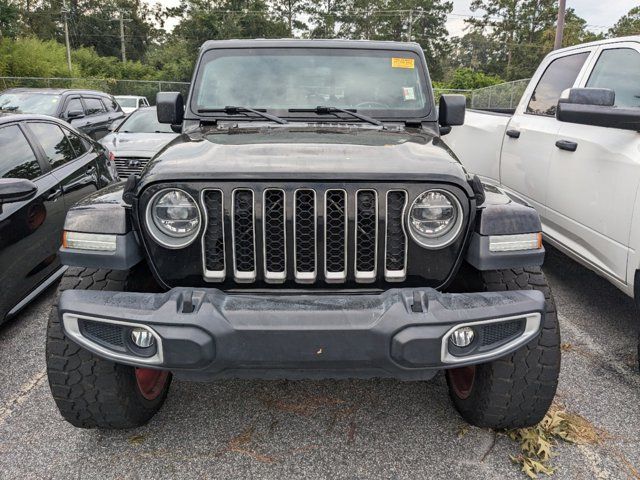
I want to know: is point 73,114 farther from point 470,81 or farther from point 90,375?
point 470,81

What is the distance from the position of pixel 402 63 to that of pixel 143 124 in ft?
20.6

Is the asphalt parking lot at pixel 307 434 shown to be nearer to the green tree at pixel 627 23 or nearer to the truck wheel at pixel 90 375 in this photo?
the truck wheel at pixel 90 375

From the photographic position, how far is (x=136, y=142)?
25.8 feet

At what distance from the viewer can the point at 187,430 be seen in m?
2.65

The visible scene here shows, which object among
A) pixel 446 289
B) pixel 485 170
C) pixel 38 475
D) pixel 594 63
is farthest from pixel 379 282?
pixel 485 170

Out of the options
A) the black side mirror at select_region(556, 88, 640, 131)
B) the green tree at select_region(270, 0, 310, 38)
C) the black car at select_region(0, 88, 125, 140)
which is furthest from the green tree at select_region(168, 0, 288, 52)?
the black side mirror at select_region(556, 88, 640, 131)

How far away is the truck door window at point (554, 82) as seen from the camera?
14.0 ft

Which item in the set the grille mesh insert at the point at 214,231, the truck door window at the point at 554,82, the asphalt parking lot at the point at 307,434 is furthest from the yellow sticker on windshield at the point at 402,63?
the asphalt parking lot at the point at 307,434

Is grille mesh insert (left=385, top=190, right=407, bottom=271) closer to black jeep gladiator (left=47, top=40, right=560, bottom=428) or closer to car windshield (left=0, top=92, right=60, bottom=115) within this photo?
black jeep gladiator (left=47, top=40, right=560, bottom=428)

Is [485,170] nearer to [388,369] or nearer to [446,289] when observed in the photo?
[446,289]

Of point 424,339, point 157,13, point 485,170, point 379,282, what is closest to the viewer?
point 424,339

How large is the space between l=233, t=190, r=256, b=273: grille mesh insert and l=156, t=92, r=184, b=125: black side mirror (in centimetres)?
171

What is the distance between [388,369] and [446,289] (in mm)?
540

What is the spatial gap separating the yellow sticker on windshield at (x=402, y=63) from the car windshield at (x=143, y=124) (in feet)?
18.5
